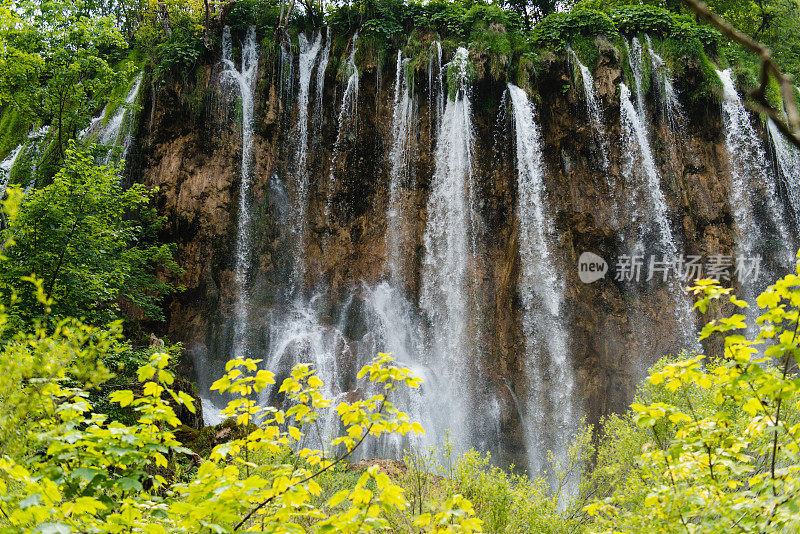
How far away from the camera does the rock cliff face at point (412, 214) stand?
14.5m

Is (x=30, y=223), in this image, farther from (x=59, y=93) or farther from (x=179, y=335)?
(x=179, y=335)

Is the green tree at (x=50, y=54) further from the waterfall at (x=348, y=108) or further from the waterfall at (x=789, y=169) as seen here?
the waterfall at (x=789, y=169)

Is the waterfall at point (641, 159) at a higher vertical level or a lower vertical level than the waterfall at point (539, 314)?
higher

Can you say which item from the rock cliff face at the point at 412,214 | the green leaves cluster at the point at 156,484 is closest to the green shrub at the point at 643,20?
the rock cliff face at the point at 412,214

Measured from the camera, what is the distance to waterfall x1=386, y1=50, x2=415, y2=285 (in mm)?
15625

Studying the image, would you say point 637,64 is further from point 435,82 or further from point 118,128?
point 118,128

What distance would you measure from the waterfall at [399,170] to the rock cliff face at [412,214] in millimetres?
132

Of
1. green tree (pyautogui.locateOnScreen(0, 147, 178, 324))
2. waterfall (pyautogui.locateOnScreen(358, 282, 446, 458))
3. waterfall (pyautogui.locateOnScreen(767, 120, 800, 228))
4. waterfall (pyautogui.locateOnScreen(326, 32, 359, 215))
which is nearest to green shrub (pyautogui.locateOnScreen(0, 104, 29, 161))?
green tree (pyautogui.locateOnScreen(0, 147, 178, 324))

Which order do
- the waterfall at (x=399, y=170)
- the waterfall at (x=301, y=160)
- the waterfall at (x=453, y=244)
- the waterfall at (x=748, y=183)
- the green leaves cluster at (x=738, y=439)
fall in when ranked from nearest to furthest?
the green leaves cluster at (x=738, y=439) → the waterfall at (x=453, y=244) → the waterfall at (x=748, y=183) → the waterfall at (x=399, y=170) → the waterfall at (x=301, y=160)

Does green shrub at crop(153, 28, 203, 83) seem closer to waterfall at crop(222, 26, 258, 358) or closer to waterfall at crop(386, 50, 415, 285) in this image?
waterfall at crop(222, 26, 258, 358)

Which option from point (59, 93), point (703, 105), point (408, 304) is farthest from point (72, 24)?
point (703, 105)

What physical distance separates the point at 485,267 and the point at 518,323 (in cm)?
183

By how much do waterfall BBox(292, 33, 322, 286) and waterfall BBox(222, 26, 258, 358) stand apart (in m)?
1.35

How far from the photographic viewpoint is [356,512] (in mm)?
2592
